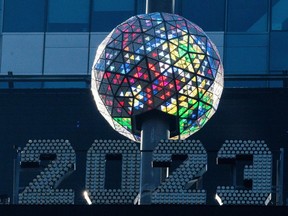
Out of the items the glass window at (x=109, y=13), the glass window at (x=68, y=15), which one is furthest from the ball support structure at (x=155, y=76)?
the glass window at (x=68, y=15)

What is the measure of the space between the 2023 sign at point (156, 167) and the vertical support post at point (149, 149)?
0.73 metres

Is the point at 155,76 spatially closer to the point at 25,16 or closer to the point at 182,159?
the point at 182,159

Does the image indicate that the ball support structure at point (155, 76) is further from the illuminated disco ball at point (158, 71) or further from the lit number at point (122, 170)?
the lit number at point (122, 170)

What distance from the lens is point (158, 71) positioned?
39844 millimetres

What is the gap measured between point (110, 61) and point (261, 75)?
19.6 meters

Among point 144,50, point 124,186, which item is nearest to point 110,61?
point 144,50

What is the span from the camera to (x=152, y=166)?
38.7 m

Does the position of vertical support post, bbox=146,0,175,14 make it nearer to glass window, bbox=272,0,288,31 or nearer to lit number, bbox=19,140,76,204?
lit number, bbox=19,140,76,204

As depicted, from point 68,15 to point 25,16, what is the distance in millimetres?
1565

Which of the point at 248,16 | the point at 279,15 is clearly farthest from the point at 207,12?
the point at 279,15

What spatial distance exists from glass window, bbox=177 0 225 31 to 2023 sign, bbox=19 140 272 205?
2199 centimetres

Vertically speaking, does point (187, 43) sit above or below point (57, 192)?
above

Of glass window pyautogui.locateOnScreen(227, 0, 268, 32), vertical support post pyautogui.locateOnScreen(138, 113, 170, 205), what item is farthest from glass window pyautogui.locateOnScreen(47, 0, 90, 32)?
vertical support post pyautogui.locateOnScreen(138, 113, 170, 205)
